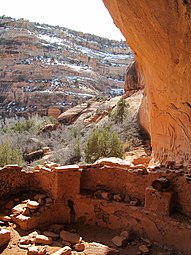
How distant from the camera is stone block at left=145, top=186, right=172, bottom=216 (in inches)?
188

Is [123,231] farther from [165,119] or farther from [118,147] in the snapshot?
[118,147]

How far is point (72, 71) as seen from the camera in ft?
142

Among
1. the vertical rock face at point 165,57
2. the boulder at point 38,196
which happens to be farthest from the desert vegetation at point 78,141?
the boulder at point 38,196

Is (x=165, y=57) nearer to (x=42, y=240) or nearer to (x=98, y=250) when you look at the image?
(x=98, y=250)

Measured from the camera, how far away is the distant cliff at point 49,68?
37.6m

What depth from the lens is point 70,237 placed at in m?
4.99

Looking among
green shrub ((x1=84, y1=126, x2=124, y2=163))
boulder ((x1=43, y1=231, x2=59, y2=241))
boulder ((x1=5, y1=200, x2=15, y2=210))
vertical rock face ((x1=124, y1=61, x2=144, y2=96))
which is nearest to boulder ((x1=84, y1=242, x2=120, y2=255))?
boulder ((x1=43, y1=231, x2=59, y2=241))

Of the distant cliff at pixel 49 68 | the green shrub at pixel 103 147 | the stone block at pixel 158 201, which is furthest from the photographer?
the distant cliff at pixel 49 68

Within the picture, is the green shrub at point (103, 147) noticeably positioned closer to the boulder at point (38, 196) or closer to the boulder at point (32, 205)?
the boulder at point (38, 196)

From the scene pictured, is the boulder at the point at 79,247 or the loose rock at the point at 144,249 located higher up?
the loose rock at the point at 144,249

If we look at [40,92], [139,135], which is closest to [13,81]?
[40,92]

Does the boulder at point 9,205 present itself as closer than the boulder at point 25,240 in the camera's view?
No

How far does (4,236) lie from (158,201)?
2.31 metres

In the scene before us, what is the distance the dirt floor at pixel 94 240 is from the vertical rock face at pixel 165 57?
7.61ft
